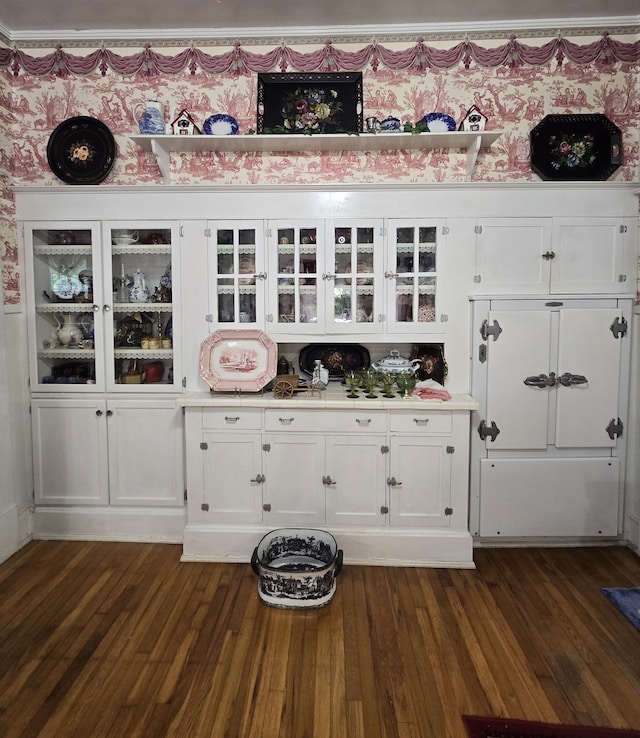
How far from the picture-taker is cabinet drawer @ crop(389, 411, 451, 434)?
2826mm

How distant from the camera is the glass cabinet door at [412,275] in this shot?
2982mm

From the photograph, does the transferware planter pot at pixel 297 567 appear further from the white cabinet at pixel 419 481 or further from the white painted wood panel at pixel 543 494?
the white painted wood panel at pixel 543 494

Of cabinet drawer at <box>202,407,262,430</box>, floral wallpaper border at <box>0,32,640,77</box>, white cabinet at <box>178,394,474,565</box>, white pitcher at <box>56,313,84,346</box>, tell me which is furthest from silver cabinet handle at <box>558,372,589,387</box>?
white pitcher at <box>56,313,84,346</box>

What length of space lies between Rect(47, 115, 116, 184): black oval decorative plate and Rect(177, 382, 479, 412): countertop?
156 centimetres

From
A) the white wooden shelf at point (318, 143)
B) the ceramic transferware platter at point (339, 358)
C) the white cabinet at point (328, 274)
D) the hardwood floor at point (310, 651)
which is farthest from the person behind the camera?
the ceramic transferware platter at point (339, 358)

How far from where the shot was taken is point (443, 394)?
2.85 m

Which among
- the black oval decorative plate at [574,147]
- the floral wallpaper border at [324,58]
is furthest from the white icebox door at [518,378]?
the floral wallpaper border at [324,58]

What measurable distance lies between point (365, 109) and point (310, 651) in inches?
119

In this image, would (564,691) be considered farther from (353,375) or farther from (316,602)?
(353,375)

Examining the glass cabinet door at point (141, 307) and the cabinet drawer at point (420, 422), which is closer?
the cabinet drawer at point (420, 422)

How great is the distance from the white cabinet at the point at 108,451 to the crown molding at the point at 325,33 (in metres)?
2.24

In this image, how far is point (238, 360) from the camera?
302 centimetres

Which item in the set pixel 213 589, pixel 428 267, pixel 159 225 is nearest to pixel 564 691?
pixel 213 589

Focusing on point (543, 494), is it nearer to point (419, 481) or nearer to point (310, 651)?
point (419, 481)
